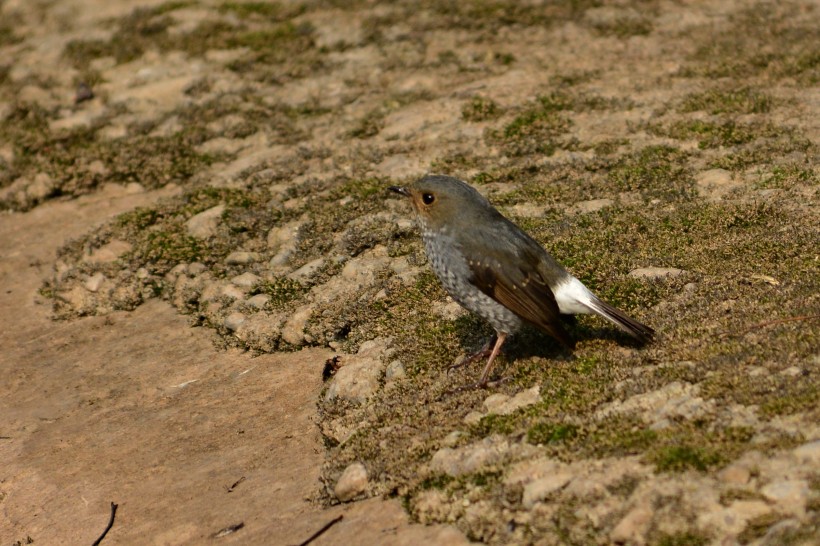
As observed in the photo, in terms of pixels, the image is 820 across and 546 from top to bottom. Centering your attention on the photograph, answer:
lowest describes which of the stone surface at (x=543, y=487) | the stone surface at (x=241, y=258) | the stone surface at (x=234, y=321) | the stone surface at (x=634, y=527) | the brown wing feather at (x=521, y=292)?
the stone surface at (x=234, y=321)

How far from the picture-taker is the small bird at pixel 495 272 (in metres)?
6.66

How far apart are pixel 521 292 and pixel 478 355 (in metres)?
0.71

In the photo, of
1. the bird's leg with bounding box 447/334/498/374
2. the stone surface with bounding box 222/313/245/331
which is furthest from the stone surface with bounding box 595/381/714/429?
the stone surface with bounding box 222/313/245/331

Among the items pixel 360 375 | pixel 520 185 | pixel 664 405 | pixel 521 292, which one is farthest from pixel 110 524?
pixel 520 185

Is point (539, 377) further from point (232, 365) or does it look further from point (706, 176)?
point (706, 176)

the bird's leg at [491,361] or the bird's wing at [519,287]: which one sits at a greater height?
the bird's wing at [519,287]

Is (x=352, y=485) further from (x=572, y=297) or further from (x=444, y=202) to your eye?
(x=444, y=202)

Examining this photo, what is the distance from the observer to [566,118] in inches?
425

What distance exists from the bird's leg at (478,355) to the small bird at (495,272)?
1 centimetres

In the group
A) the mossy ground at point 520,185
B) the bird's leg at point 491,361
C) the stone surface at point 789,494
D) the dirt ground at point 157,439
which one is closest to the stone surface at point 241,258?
the mossy ground at point 520,185

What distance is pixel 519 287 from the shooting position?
671cm

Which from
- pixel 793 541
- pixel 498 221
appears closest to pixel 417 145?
pixel 498 221

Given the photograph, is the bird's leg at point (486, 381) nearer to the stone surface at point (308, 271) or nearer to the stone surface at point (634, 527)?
the stone surface at point (634, 527)

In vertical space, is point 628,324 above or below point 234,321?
above
